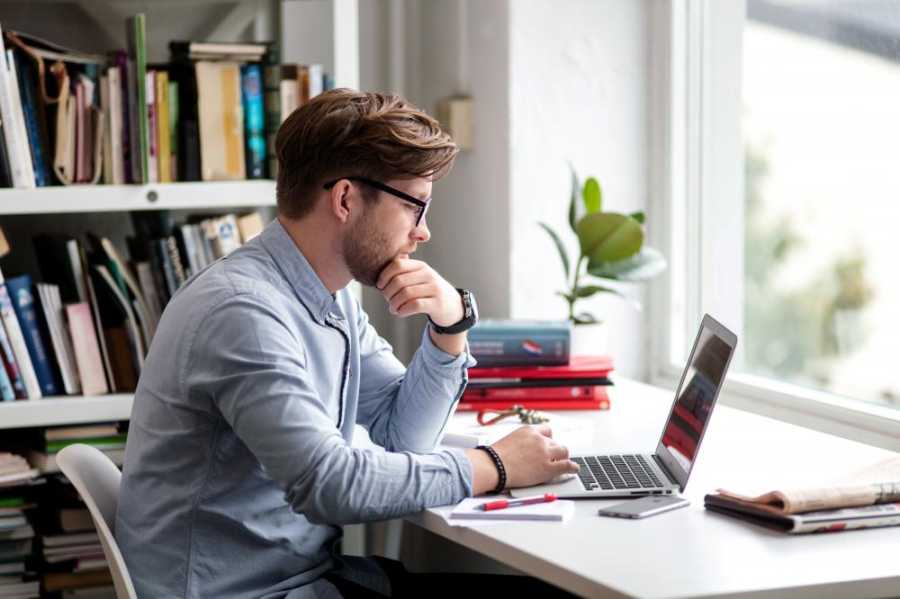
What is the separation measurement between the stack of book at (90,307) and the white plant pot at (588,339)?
0.75m

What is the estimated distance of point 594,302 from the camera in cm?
280

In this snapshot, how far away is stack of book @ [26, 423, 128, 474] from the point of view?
2.31 m

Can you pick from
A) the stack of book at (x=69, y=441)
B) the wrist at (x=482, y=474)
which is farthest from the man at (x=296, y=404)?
the stack of book at (x=69, y=441)

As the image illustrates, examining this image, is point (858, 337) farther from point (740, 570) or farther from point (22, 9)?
point (22, 9)

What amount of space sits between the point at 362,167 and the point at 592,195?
3.27 feet

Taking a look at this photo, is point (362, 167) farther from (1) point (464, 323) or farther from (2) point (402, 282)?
(1) point (464, 323)

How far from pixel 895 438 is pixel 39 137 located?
1.78 meters

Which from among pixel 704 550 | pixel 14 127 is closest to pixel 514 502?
pixel 704 550

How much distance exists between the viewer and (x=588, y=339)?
2.51 m

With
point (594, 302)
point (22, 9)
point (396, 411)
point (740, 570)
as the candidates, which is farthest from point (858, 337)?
point (22, 9)

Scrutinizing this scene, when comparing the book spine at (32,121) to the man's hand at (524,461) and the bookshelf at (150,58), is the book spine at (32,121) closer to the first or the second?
the bookshelf at (150,58)

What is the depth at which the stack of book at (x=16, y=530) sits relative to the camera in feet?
7.48

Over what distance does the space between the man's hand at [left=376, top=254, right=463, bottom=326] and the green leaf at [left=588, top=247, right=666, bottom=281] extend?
66 centimetres

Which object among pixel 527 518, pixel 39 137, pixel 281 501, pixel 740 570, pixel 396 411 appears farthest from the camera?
pixel 39 137
